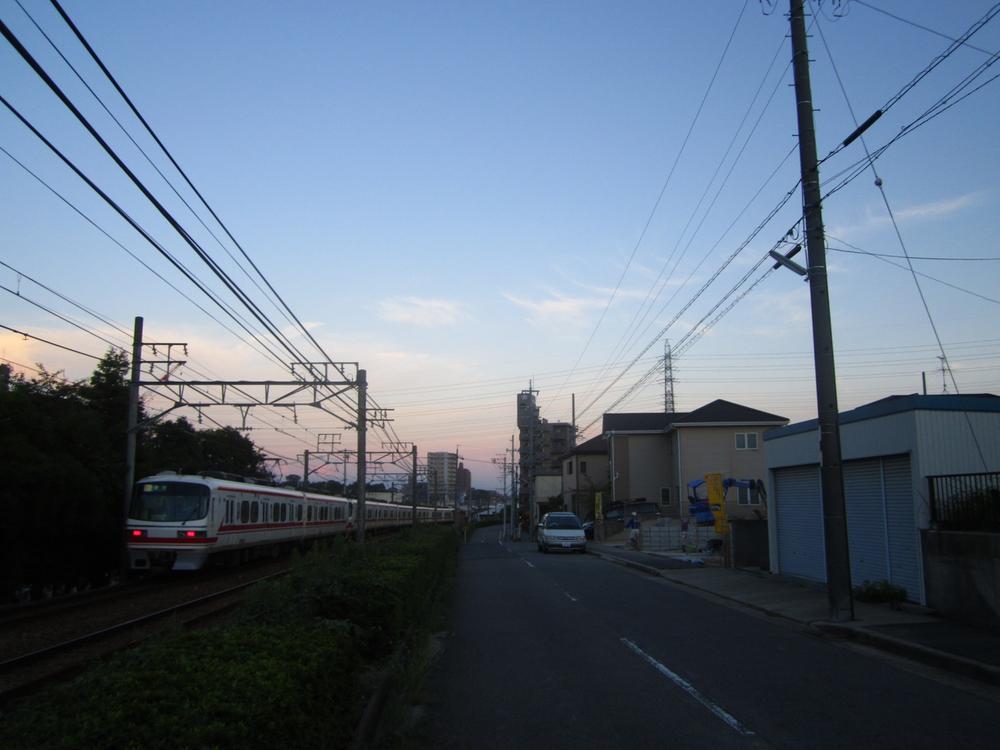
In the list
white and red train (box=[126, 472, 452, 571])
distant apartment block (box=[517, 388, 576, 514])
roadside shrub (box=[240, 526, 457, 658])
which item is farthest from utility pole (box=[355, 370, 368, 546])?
distant apartment block (box=[517, 388, 576, 514])

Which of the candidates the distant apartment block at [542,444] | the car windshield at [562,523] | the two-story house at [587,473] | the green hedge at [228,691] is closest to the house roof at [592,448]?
the two-story house at [587,473]

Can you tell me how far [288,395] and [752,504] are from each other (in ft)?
109

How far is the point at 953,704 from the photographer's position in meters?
7.61

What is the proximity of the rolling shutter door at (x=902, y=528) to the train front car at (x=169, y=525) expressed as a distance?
16.8 m

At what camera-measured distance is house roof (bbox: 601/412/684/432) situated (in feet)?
182

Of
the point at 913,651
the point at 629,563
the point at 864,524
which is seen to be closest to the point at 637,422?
the point at 629,563

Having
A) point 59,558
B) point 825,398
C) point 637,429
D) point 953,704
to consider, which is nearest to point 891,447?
point 825,398

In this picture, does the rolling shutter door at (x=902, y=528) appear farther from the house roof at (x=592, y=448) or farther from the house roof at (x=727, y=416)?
the house roof at (x=592, y=448)

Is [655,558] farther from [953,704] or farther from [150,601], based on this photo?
[953,704]

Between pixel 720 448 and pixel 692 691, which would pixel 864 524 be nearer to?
pixel 692 691

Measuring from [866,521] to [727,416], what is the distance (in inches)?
1325

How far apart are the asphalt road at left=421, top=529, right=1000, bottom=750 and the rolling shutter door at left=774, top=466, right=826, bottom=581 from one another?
5.50 m

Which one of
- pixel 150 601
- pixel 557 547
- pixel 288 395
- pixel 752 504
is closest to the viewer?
pixel 150 601

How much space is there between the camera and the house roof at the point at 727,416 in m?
48.7
